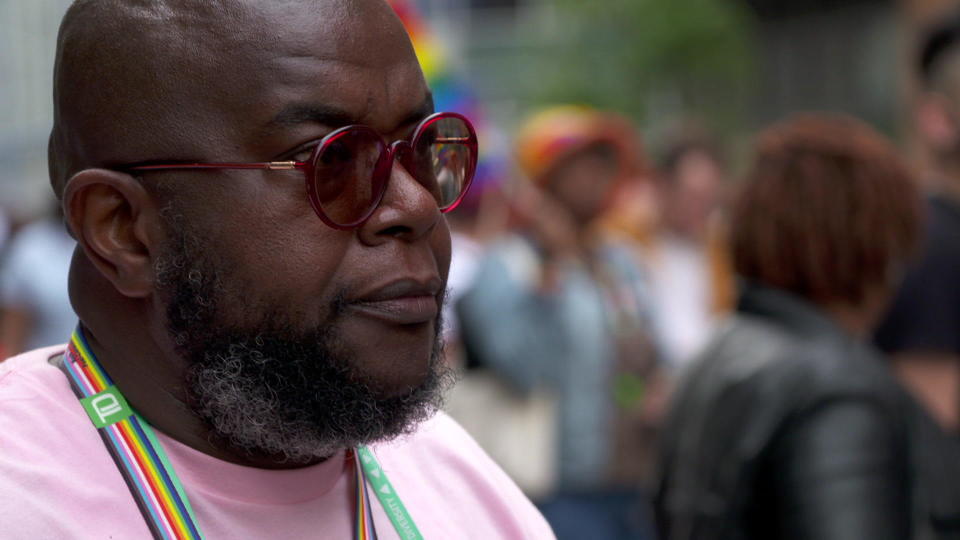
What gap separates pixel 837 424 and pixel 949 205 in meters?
1.65

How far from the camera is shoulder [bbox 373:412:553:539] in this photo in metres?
1.81

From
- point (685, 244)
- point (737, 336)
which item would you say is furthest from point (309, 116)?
point (685, 244)

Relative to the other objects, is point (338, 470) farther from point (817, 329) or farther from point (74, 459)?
point (817, 329)

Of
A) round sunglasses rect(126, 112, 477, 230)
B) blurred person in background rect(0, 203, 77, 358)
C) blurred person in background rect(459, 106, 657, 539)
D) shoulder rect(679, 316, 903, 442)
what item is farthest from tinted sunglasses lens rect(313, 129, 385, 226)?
blurred person in background rect(0, 203, 77, 358)

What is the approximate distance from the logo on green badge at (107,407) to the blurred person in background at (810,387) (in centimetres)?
172

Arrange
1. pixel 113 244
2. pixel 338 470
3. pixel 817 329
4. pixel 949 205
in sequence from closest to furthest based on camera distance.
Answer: pixel 113 244, pixel 338 470, pixel 817 329, pixel 949 205

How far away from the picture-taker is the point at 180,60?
1.57 meters

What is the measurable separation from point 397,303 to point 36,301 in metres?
4.63

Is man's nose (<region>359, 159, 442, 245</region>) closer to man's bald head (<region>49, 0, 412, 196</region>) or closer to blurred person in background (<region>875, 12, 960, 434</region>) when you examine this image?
man's bald head (<region>49, 0, 412, 196</region>)

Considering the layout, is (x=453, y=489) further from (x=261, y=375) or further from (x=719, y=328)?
(x=719, y=328)

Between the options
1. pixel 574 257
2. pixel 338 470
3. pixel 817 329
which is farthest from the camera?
pixel 574 257

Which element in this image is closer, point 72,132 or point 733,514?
point 72,132

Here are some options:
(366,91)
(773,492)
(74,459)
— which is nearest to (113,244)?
(74,459)

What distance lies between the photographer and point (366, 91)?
161 cm
